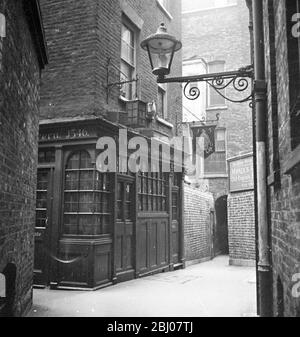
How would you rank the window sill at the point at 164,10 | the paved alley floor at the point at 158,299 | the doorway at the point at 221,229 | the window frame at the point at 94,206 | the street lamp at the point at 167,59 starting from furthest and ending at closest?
the doorway at the point at 221,229 < the window sill at the point at 164,10 < the window frame at the point at 94,206 < the paved alley floor at the point at 158,299 < the street lamp at the point at 167,59

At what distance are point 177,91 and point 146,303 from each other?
7.88 metres

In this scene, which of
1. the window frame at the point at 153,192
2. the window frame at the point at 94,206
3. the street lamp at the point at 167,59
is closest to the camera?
the street lamp at the point at 167,59

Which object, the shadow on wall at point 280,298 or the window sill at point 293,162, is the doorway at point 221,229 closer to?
the shadow on wall at point 280,298

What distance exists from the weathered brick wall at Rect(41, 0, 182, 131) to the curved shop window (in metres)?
1.05

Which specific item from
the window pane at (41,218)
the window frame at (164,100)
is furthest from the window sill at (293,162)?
the window frame at (164,100)

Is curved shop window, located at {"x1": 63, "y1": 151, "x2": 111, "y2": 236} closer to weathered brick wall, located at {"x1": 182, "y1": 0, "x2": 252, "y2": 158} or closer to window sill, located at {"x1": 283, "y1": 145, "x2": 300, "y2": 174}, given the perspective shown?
window sill, located at {"x1": 283, "y1": 145, "x2": 300, "y2": 174}

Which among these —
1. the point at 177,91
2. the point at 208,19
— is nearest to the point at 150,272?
the point at 177,91

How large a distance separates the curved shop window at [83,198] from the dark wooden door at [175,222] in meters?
4.18

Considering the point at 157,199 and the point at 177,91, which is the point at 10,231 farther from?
the point at 177,91

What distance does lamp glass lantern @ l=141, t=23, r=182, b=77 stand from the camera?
5.74m

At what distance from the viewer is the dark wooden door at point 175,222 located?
40.8 ft

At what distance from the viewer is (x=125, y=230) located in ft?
31.3

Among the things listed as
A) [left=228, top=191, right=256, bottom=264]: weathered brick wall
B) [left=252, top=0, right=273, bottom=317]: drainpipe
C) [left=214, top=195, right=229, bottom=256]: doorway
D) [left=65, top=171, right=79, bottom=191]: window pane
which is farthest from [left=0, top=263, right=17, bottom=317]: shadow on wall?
[left=214, top=195, right=229, bottom=256]: doorway

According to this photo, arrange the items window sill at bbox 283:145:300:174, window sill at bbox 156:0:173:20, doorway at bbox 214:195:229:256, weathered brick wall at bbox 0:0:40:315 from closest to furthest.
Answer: window sill at bbox 283:145:300:174 < weathered brick wall at bbox 0:0:40:315 < window sill at bbox 156:0:173:20 < doorway at bbox 214:195:229:256
